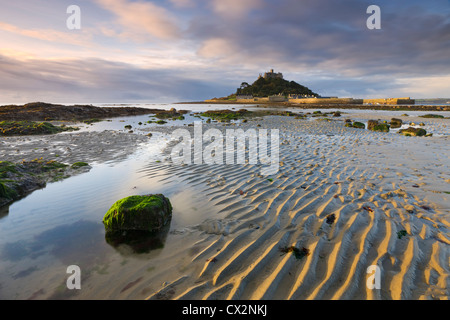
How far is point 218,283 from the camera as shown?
3.18 metres

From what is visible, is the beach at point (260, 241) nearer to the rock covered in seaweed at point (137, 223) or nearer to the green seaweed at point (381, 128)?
the rock covered in seaweed at point (137, 223)

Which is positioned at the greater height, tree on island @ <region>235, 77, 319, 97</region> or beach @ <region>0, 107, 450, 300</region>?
tree on island @ <region>235, 77, 319, 97</region>

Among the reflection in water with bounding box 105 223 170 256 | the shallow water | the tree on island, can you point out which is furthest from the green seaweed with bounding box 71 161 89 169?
the tree on island

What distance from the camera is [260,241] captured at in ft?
13.5

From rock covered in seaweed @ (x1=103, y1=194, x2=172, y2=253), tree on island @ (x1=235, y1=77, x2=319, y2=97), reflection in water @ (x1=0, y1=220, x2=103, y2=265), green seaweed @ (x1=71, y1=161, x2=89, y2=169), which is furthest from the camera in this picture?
tree on island @ (x1=235, y1=77, x2=319, y2=97)

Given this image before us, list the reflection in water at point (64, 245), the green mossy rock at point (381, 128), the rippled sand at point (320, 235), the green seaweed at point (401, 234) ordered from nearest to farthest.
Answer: the rippled sand at point (320, 235) < the reflection in water at point (64, 245) < the green seaweed at point (401, 234) < the green mossy rock at point (381, 128)

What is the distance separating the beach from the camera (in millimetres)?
3088

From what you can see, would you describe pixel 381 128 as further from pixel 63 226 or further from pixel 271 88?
pixel 271 88

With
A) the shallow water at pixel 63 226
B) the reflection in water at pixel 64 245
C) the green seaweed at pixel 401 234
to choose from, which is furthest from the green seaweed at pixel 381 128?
the reflection in water at pixel 64 245

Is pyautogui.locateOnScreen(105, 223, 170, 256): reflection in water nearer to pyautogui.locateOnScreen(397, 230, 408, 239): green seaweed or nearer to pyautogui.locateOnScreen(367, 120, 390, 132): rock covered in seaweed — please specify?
pyautogui.locateOnScreen(397, 230, 408, 239): green seaweed

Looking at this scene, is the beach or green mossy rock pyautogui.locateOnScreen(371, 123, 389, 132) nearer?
the beach

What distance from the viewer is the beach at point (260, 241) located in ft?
10.1

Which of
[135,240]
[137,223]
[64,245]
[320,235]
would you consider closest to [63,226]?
[64,245]
